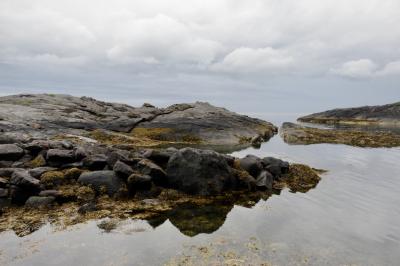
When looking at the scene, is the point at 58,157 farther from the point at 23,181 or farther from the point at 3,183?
the point at 23,181

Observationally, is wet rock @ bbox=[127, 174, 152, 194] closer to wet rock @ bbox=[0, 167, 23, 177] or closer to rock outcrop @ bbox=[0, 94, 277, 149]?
wet rock @ bbox=[0, 167, 23, 177]

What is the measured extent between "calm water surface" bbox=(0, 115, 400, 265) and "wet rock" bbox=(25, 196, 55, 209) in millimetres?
3316

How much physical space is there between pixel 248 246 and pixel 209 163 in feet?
33.4

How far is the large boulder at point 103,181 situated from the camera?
78.9 feet

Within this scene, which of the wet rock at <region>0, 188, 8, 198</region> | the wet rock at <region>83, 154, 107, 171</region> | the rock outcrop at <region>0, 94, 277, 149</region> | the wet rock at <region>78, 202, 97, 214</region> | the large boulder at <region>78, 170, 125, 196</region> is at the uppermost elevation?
the rock outcrop at <region>0, 94, 277, 149</region>

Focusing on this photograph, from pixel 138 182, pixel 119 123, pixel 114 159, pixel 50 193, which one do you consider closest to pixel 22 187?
pixel 50 193

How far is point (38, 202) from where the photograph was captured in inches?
847

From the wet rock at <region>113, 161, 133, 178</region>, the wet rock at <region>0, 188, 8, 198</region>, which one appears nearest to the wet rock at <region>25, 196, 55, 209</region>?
the wet rock at <region>0, 188, 8, 198</region>

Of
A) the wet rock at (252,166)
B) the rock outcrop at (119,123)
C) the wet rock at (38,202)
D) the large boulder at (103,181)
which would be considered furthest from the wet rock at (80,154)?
the rock outcrop at (119,123)

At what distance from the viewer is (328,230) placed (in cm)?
1939

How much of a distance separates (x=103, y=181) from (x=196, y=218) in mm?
7173

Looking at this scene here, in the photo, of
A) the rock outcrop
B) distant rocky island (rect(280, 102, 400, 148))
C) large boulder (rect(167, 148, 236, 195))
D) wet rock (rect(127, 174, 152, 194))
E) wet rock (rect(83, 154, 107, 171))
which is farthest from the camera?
distant rocky island (rect(280, 102, 400, 148))

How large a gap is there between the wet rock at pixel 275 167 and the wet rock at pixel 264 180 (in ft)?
5.50

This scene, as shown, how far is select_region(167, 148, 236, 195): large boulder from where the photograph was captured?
1009 inches
